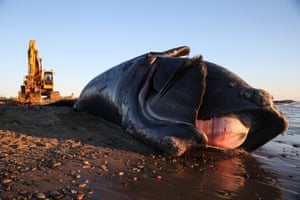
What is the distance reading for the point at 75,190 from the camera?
208 centimetres

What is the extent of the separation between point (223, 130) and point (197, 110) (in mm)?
453

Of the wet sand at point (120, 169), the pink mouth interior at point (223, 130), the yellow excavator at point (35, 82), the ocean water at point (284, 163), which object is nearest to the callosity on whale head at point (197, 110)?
the pink mouth interior at point (223, 130)

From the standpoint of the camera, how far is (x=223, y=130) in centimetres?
362

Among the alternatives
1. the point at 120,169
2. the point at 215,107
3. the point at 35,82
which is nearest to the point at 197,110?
the point at 215,107

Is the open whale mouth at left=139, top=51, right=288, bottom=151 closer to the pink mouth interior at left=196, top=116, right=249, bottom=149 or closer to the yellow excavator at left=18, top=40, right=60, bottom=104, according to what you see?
the pink mouth interior at left=196, top=116, right=249, bottom=149

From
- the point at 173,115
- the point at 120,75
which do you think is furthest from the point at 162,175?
the point at 120,75

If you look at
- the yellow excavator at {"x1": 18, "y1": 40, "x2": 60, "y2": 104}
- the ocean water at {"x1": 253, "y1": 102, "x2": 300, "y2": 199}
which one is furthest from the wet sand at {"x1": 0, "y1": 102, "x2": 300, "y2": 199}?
the yellow excavator at {"x1": 18, "y1": 40, "x2": 60, "y2": 104}

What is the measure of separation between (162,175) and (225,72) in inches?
77.9

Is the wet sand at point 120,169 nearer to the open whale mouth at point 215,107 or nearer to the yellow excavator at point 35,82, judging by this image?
the open whale mouth at point 215,107

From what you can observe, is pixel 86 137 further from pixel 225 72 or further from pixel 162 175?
pixel 225 72

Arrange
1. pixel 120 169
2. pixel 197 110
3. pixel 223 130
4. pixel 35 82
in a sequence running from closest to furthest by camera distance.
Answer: pixel 120 169 → pixel 197 110 → pixel 223 130 → pixel 35 82

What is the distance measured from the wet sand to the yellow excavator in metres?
12.6

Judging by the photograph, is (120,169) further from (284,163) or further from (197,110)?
(284,163)

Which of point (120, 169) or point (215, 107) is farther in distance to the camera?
point (215, 107)
